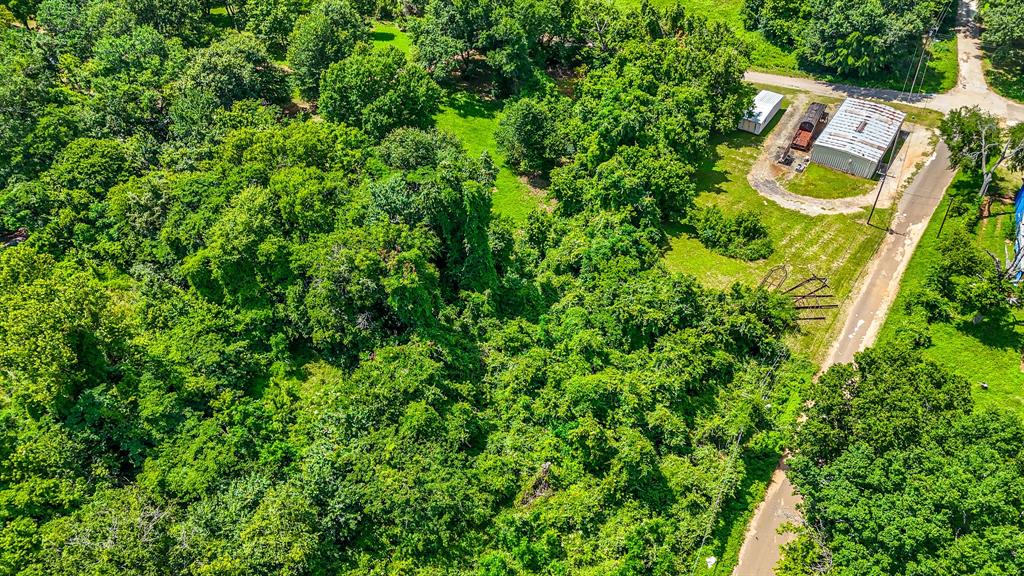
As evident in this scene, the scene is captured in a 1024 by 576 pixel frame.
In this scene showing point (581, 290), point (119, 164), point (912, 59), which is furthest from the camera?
point (912, 59)

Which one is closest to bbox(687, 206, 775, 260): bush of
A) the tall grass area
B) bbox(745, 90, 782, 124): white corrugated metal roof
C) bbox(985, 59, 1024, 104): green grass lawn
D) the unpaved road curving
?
the unpaved road curving

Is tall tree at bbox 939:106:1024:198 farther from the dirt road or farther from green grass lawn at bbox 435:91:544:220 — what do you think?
green grass lawn at bbox 435:91:544:220

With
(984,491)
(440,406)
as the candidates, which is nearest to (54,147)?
(440,406)

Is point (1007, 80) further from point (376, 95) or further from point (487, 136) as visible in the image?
point (376, 95)

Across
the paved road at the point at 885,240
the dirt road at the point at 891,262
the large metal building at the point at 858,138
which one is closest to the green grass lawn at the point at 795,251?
the dirt road at the point at 891,262

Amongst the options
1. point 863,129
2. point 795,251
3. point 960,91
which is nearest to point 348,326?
point 795,251

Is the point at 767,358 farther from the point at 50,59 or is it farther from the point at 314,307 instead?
the point at 50,59

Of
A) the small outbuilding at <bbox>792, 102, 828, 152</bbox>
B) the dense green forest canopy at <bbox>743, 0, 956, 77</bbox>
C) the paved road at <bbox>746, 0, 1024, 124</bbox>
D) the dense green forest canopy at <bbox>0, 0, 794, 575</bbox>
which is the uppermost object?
the dense green forest canopy at <bbox>743, 0, 956, 77</bbox>
